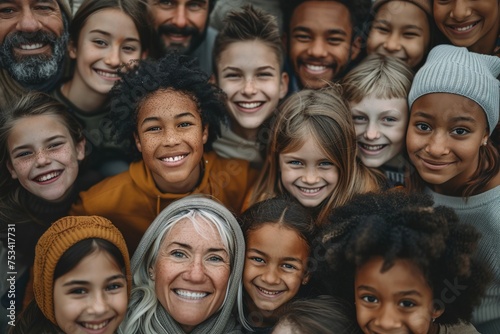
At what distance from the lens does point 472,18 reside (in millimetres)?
4309

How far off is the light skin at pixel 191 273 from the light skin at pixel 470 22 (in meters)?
2.30

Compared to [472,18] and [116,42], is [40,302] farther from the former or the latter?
[472,18]

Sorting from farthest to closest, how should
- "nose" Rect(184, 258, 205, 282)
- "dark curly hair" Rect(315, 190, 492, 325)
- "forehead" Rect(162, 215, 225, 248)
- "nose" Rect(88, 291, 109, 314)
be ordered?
"forehead" Rect(162, 215, 225, 248)
"nose" Rect(184, 258, 205, 282)
"nose" Rect(88, 291, 109, 314)
"dark curly hair" Rect(315, 190, 492, 325)

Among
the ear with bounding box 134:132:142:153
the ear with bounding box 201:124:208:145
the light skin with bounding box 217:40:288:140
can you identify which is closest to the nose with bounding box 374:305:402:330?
the ear with bounding box 201:124:208:145

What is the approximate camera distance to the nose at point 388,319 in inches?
124

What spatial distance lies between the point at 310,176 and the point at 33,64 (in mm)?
2198

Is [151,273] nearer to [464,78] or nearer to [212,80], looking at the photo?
[212,80]

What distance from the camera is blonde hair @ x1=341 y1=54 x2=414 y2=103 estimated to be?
168 inches

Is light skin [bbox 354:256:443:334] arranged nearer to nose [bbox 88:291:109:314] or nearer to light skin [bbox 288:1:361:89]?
nose [bbox 88:291:109:314]

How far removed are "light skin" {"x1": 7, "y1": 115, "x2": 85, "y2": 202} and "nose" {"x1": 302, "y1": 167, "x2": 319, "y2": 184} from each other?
165 centimetres

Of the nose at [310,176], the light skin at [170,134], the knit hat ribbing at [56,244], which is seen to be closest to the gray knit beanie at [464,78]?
the nose at [310,176]

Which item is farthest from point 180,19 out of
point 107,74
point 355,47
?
point 355,47

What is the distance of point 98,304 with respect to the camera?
3.41 meters

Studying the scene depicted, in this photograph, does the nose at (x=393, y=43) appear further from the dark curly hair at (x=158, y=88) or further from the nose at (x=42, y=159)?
the nose at (x=42, y=159)
